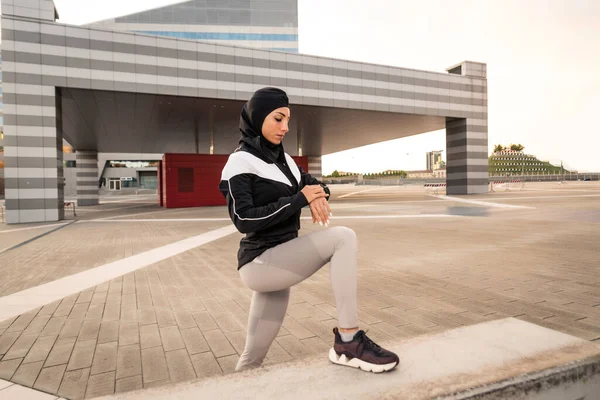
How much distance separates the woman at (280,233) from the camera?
1811 mm

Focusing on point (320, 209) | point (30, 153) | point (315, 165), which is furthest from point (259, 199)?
point (315, 165)

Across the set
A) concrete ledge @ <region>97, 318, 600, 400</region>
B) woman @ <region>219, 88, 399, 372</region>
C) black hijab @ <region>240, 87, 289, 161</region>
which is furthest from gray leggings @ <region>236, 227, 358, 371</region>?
→ black hijab @ <region>240, 87, 289, 161</region>

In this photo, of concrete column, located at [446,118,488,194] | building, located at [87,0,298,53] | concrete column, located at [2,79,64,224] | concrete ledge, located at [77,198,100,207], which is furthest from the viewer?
building, located at [87,0,298,53]

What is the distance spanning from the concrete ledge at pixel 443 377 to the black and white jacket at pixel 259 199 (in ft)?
2.07

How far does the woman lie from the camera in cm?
181

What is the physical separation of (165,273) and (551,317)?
4.78 meters

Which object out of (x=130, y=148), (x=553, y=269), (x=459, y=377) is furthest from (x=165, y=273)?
(x=130, y=148)

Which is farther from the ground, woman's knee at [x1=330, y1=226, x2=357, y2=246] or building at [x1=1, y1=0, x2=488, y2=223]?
building at [x1=1, y1=0, x2=488, y2=223]

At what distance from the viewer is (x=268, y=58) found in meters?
18.7

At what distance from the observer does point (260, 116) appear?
2020mm

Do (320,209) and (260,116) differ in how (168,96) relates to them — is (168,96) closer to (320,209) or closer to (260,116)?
(260,116)

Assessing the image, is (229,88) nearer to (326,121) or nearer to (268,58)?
(268,58)

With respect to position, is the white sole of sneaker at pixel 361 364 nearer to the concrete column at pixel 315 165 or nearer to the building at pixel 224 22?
the concrete column at pixel 315 165

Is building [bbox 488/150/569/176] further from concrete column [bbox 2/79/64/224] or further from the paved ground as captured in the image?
the paved ground
